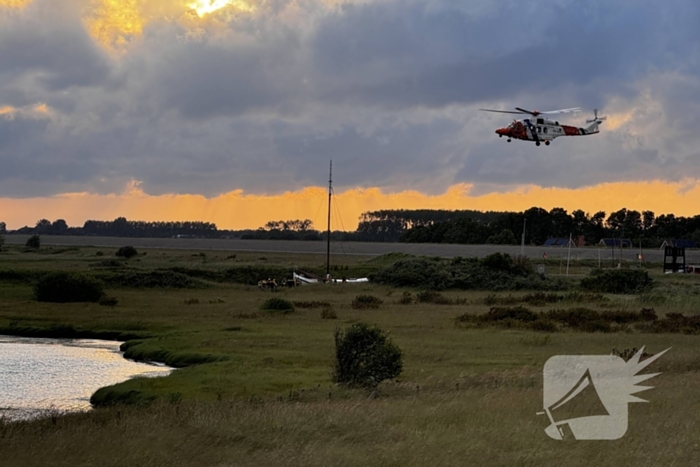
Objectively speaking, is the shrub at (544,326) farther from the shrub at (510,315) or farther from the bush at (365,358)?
the bush at (365,358)

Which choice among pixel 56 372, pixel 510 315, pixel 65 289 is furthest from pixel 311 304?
pixel 56 372

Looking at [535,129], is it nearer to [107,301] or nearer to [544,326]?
[544,326]

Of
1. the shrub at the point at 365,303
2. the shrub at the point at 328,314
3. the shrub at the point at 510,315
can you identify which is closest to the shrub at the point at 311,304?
the shrub at the point at 365,303

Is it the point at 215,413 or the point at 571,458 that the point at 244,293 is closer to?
the point at 215,413

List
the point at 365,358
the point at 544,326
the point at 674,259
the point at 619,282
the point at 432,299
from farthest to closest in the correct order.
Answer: the point at 674,259
the point at 619,282
the point at 432,299
the point at 544,326
the point at 365,358

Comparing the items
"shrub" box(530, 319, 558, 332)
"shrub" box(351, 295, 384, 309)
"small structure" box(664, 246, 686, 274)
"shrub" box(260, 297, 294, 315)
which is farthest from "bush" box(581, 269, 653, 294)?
"shrub" box(260, 297, 294, 315)

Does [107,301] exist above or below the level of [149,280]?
below

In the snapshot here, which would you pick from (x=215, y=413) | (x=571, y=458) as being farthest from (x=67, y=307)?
(x=571, y=458)

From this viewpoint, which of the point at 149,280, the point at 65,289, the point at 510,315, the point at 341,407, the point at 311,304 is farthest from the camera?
the point at 149,280
